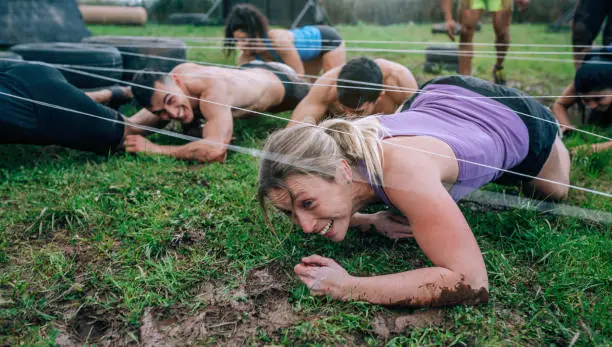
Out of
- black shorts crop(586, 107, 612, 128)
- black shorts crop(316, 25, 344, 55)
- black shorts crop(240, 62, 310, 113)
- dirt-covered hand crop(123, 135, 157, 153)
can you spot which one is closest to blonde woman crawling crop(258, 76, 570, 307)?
dirt-covered hand crop(123, 135, 157, 153)

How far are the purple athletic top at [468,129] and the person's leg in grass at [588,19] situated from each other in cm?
292

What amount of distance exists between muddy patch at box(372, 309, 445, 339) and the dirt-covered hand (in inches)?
94.8

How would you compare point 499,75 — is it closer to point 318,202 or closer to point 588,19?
point 588,19

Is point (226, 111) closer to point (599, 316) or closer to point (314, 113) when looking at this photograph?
point (314, 113)

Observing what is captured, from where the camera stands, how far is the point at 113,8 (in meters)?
12.3

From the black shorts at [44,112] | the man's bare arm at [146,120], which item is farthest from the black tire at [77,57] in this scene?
the black shorts at [44,112]

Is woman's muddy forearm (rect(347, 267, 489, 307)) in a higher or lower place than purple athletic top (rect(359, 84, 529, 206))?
lower

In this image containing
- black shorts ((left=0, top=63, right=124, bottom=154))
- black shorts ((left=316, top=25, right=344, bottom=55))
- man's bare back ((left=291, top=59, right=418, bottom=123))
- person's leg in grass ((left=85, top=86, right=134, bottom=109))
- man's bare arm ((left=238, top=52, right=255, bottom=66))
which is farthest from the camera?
man's bare arm ((left=238, top=52, right=255, bottom=66))

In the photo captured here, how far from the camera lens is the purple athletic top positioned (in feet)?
6.32

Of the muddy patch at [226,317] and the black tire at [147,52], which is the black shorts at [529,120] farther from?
the black tire at [147,52]

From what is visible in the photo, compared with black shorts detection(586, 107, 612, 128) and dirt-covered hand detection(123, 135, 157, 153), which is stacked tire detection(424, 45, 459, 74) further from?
dirt-covered hand detection(123, 135, 157, 153)

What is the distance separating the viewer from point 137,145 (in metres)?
3.46

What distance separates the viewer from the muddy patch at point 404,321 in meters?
1.74

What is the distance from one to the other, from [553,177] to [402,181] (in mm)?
1408
